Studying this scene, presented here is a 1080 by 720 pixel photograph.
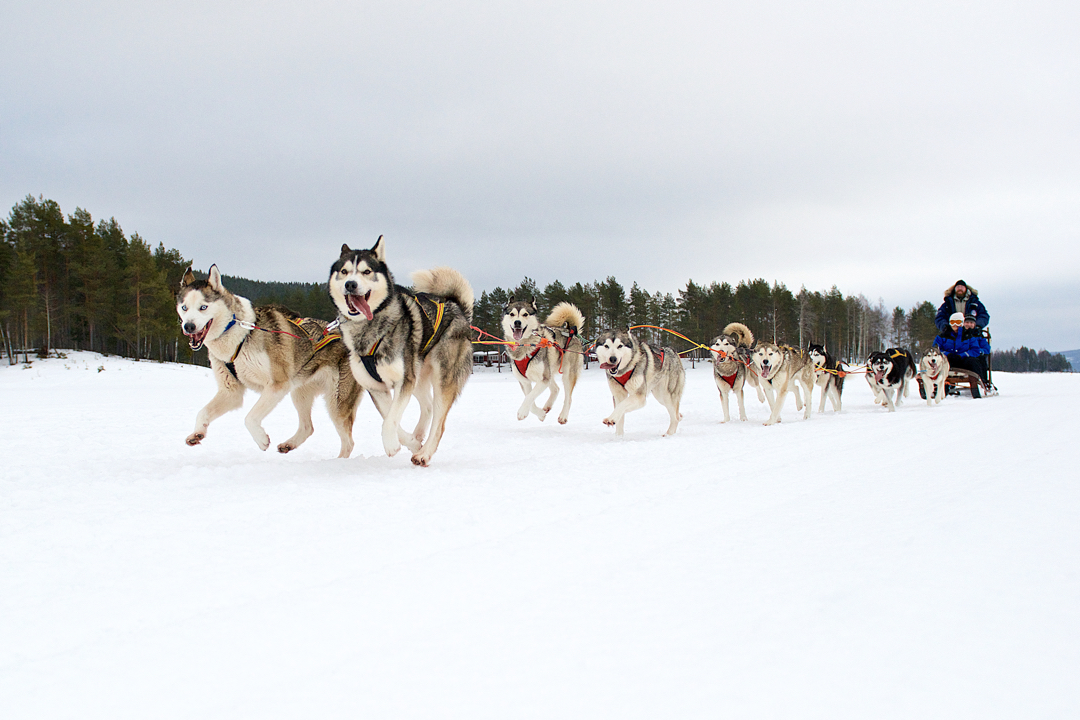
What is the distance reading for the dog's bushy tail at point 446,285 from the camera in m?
4.95

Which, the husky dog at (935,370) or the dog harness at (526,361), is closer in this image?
the dog harness at (526,361)

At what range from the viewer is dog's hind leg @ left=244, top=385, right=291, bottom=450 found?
13.1 ft

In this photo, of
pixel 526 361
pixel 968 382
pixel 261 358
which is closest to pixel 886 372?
pixel 968 382

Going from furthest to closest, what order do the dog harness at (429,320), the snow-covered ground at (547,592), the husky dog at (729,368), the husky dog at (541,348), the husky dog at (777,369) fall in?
1. the husky dog at (729,368)
2. the husky dog at (777,369)
3. the husky dog at (541,348)
4. the dog harness at (429,320)
5. the snow-covered ground at (547,592)

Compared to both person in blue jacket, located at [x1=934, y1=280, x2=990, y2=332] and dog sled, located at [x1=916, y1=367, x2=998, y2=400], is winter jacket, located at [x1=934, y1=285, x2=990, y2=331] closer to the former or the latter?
person in blue jacket, located at [x1=934, y1=280, x2=990, y2=332]

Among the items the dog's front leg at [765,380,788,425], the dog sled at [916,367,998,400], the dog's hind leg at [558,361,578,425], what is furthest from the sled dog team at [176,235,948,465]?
the dog sled at [916,367,998,400]

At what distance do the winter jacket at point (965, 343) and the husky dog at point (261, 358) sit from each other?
1160 cm

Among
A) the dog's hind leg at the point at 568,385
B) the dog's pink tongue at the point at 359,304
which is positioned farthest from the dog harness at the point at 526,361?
the dog's pink tongue at the point at 359,304

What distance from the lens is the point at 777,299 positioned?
47.4 metres

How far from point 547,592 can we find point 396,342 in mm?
2701

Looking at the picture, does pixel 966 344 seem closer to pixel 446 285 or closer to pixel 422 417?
pixel 446 285

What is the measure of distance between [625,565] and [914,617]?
2.76 feet

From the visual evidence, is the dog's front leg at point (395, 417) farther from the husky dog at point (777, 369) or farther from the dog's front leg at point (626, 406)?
the husky dog at point (777, 369)

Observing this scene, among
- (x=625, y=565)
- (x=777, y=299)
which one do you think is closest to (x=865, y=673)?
(x=625, y=565)
